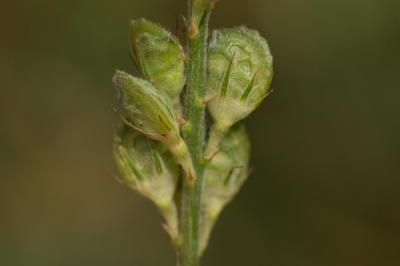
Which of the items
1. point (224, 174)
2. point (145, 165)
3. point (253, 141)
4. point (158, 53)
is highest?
point (158, 53)

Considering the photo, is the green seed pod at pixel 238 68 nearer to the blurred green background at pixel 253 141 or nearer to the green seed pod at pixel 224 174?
the green seed pod at pixel 224 174

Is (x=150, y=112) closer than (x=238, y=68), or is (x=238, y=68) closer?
(x=150, y=112)

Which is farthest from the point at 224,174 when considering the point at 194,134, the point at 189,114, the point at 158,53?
the point at 158,53

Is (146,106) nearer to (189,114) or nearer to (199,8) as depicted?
(189,114)

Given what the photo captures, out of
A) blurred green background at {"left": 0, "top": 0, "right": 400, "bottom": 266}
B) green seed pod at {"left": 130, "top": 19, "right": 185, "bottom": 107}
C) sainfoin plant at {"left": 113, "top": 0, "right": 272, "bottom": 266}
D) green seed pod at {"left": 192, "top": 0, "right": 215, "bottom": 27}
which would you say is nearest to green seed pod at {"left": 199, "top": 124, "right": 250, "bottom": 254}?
sainfoin plant at {"left": 113, "top": 0, "right": 272, "bottom": 266}

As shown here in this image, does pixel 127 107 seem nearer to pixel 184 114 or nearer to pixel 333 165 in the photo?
pixel 184 114

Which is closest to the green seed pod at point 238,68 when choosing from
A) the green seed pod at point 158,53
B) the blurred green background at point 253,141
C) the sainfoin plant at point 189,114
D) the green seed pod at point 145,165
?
the sainfoin plant at point 189,114
